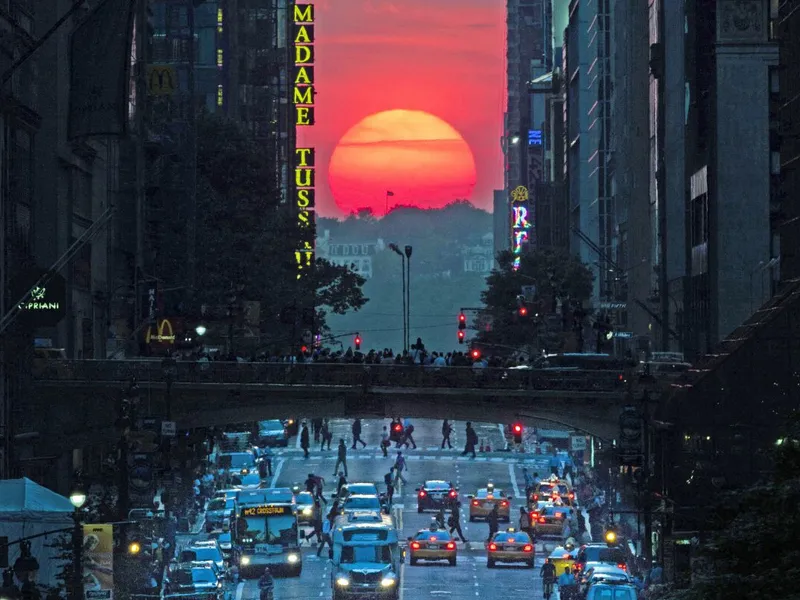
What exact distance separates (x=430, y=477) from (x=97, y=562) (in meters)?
64.8

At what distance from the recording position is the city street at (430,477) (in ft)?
206

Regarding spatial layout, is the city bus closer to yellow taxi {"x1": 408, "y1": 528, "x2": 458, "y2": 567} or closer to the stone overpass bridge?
yellow taxi {"x1": 408, "y1": 528, "x2": 458, "y2": 567}

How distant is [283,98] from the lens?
190750 mm

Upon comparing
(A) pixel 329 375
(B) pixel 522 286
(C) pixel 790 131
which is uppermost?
(C) pixel 790 131

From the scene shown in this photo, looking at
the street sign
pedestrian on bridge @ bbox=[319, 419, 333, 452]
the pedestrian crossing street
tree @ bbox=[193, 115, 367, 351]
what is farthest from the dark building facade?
pedestrian on bridge @ bbox=[319, 419, 333, 452]

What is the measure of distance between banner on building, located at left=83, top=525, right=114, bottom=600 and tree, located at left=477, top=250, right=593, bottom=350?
297ft

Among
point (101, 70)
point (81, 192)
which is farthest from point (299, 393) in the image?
point (81, 192)

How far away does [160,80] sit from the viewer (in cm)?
10188

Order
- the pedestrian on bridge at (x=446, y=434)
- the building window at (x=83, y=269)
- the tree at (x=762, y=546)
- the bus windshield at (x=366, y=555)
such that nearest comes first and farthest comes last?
the tree at (x=762, y=546), the bus windshield at (x=366, y=555), the building window at (x=83, y=269), the pedestrian on bridge at (x=446, y=434)

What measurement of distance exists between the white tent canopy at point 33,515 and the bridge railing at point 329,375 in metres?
30.3

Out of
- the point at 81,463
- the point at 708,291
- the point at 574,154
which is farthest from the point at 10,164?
the point at 574,154

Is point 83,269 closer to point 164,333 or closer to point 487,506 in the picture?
point 164,333

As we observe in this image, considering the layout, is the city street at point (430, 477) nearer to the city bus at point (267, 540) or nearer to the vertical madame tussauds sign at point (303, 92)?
the city bus at point (267, 540)

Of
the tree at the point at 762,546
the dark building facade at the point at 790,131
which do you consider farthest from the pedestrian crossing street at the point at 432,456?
the tree at the point at 762,546
